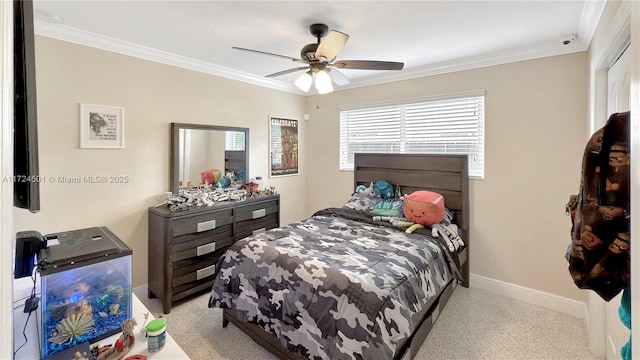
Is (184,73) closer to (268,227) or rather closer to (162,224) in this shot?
(162,224)

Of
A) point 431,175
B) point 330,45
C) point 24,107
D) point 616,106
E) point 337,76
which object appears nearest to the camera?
point 24,107

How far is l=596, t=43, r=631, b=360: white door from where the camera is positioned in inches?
64.2

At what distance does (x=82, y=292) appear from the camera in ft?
3.49

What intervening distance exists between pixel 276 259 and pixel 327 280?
0.44m

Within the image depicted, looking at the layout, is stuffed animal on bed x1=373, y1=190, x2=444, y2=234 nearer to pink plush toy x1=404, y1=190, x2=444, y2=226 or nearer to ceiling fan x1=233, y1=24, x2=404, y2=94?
pink plush toy x1=404, y1=190, x2=444, y2=226

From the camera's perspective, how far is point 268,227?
3572 mm

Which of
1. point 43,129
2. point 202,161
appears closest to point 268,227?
point 202,161

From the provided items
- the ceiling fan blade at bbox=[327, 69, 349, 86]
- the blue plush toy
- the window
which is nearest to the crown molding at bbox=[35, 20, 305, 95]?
the window

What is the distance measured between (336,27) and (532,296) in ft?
10.1

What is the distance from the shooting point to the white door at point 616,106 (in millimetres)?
1630

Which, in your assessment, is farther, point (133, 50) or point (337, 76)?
point (133, 50)

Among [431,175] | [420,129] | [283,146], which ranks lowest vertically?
[431,175]

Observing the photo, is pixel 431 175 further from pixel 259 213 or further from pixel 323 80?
pixel 259 213

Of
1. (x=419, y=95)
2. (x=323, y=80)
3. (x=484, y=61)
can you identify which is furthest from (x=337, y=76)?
(x=484, y=61)
